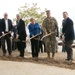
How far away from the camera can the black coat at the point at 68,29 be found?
49.8ft

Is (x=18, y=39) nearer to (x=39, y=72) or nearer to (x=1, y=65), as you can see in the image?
(x=1, y=65)

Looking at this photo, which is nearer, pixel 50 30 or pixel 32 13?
pixel 50 30

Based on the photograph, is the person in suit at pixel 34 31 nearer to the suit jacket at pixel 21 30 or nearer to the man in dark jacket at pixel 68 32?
the suit jacket at pixel 21 30

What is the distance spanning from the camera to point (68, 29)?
49.8 ft

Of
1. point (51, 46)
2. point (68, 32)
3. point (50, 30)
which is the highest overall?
point (50, 30)

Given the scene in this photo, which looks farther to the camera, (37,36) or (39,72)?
(37,36)

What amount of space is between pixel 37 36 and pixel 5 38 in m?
1.56

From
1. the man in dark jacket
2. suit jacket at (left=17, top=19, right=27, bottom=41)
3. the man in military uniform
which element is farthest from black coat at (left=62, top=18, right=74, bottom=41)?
suit jacket at (left=17, top=19, right=27, bottom=41)

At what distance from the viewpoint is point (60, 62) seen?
48.2ft

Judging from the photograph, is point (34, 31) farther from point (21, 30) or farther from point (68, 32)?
point (68, 32)

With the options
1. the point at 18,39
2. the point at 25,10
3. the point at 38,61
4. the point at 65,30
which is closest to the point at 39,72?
the point at 38,61

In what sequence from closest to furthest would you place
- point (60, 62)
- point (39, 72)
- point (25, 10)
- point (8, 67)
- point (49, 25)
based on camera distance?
point (39, 72), point (8, 67), point (60, 62), point (49, 25), point (25, 10)

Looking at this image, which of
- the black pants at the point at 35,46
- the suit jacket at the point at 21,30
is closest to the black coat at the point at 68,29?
the black pants at the point at 35,46

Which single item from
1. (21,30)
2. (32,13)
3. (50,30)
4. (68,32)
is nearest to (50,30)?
(50,30)
